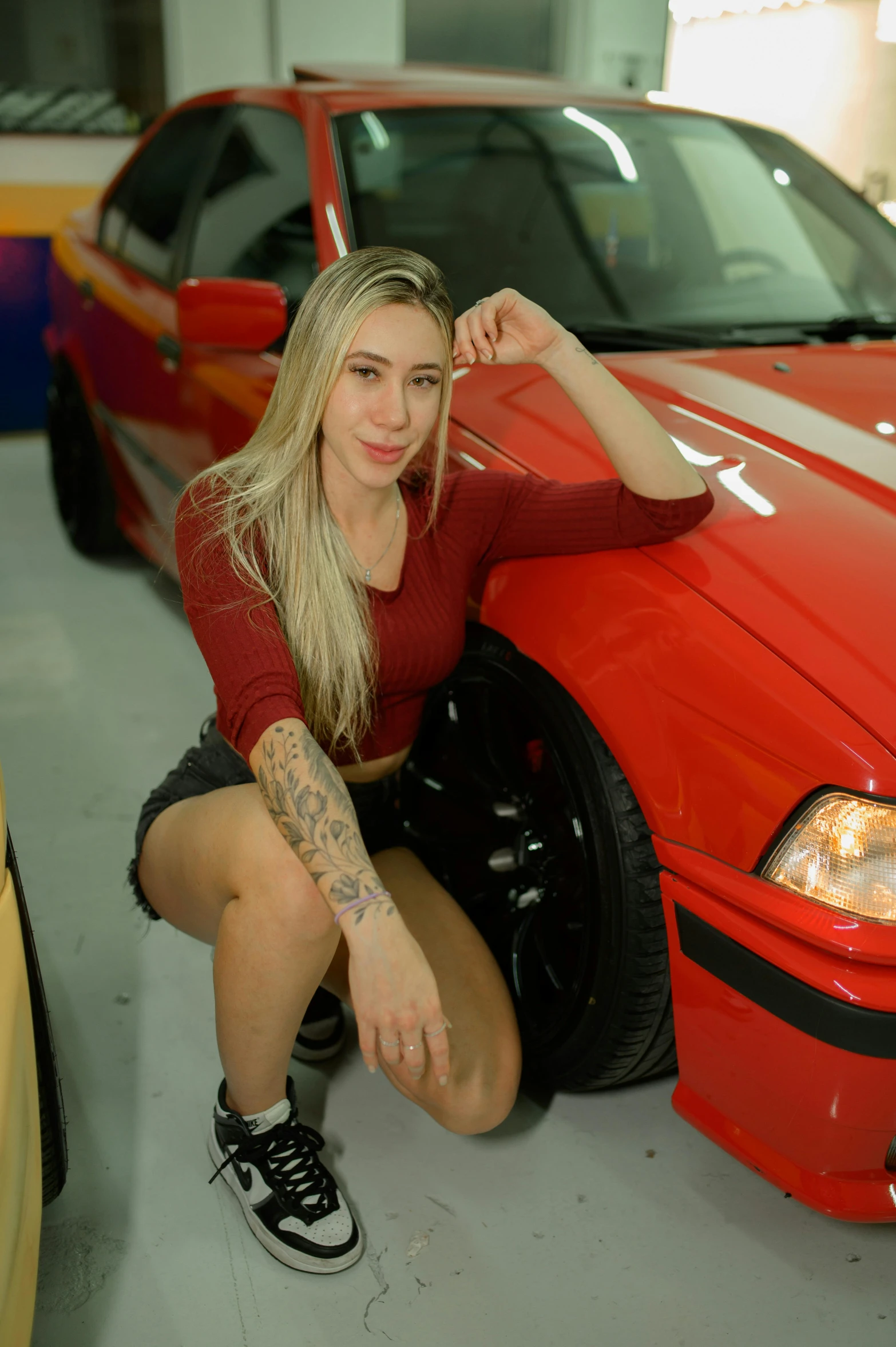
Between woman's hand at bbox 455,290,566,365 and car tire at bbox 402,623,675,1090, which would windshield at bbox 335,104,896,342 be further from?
car tire at bbox 402,623,675,1090

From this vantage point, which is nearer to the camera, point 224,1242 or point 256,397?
point 224,1242

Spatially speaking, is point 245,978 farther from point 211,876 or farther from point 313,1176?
point 313,1176

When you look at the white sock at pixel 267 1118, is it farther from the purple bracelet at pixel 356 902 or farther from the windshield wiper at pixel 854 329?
the windshield wiper at pixel 854 329

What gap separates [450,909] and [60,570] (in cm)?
251

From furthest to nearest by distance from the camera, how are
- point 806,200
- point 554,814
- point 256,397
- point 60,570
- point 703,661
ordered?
1. point 60,570
2. point 806,200
3. point 256,397
4. point 554,814
5. point 703,661

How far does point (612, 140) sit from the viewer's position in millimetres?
2367

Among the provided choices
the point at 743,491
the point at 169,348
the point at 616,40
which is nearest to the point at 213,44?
the point at 616,40

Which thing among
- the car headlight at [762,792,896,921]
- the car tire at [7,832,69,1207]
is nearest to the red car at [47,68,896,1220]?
the car headlight at [762,792,896,921]

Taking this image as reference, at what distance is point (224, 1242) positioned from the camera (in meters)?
1.44

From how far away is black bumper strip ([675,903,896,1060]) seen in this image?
115 centimetres

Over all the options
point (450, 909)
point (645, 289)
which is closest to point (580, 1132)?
point (450, 909)

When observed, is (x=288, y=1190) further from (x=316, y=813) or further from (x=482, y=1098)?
(x=316, y=813)

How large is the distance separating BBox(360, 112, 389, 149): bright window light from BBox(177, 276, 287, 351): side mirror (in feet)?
1.41

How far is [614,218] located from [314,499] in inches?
45.2
